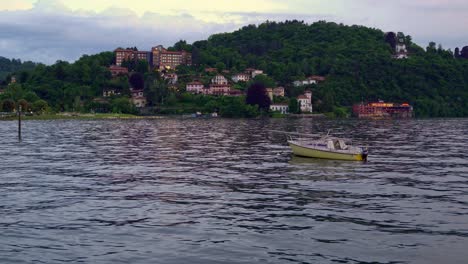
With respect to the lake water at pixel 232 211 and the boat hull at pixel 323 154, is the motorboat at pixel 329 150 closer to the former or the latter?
the boat hull at pixel 323 154

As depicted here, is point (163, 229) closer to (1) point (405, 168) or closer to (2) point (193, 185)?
(2) point (193, 185)

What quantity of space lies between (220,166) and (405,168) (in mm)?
19487

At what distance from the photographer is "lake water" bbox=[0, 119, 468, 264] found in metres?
26.4

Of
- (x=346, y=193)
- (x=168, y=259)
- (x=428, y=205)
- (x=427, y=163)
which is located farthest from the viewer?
(x=427, y=163)

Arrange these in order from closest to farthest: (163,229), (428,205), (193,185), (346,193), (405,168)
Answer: (163,229) → (428,205) → (346,193) → (193,185) → (405,168)

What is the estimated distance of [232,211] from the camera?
35750 mm

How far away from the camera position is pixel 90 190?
4350cm

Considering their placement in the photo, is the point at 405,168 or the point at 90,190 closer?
the point at 90,190

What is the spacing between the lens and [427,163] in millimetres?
63969

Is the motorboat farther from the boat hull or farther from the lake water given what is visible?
the lake water

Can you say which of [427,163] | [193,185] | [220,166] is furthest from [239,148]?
[193,185]

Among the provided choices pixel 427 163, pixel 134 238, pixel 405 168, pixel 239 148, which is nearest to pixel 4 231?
pixel 134 238

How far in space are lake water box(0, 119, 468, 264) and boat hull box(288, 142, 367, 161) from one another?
163 centimetres

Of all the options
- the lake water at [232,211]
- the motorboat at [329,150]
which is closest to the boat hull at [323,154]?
the motorboat at [329,150]
